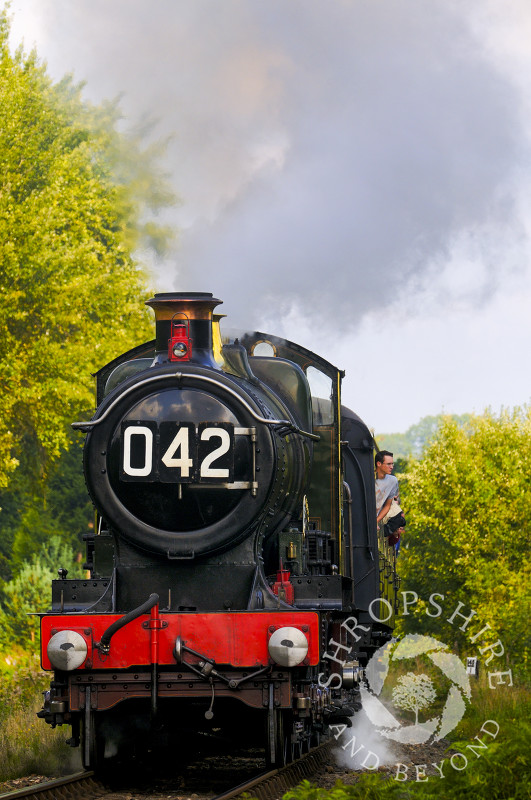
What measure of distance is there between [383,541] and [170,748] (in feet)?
11.8

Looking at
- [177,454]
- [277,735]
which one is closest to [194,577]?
[177,454]

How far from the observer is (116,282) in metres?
23.4

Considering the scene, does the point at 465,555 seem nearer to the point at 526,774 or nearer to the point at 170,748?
the point at 170,748

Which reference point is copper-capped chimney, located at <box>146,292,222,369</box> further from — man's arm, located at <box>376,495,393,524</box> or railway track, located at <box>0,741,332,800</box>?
man's arm, located at <box>376,495,393,524</box>

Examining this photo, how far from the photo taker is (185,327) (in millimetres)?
8836

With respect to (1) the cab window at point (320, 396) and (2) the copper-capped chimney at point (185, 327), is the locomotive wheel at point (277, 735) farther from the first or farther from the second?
(1) the cab window at point (320, 396)

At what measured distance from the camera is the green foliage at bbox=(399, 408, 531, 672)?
22.3 metres

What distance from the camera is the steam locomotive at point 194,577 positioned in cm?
802

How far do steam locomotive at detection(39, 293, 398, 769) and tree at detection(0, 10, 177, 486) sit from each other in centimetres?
1132

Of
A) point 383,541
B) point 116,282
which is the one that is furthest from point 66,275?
point 383,541

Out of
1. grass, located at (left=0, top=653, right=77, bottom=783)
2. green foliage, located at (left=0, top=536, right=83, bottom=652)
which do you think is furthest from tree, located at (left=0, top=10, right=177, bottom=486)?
grass, located at (left=0, top=653, right=77, bottom=783)

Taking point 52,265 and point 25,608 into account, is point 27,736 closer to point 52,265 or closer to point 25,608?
point 25,608

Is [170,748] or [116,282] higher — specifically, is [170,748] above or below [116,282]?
below

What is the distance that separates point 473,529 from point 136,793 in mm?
15507
